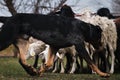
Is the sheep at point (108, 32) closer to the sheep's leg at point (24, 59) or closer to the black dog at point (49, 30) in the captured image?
the black dog at point (49, 30)

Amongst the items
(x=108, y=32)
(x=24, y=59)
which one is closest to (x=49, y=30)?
(x=24, y=59)

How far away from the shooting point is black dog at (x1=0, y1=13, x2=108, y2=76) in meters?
13.6

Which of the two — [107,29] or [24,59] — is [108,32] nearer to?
[107,29]

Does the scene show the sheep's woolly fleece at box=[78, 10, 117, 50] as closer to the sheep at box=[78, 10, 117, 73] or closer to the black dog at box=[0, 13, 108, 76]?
the sheep at box=[78, 10, 117, 73]

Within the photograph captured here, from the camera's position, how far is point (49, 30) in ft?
45.2

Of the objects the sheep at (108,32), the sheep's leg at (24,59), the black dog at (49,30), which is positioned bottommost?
the sheep at (108,32)

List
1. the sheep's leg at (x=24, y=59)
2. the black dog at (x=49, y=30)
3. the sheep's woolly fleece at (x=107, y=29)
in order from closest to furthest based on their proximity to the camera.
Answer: the black dog at (x=49, y=30), the sheep's leg at (x=24, y=59), the sheep's woolly fleece at (x=107, y=29)

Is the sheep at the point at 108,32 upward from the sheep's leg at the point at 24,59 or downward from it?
downward

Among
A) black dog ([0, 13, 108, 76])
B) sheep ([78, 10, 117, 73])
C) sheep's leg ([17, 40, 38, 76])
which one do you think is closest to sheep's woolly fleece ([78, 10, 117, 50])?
sheep ([78, 10, 117, 73])

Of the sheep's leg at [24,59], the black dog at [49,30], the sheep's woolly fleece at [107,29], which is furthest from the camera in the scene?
the sheep's woolly fleece at [107,29]

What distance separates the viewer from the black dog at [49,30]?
44.5 feet

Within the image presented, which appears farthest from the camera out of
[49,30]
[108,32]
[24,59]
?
[108,32]

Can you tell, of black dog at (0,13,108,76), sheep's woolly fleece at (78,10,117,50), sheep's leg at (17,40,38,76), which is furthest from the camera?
sheep's woolly fleece at (78,10,117,50)

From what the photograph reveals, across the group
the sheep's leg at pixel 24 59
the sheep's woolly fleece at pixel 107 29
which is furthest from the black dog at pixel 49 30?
the sheep's woolly fleece at pixel 107 29
